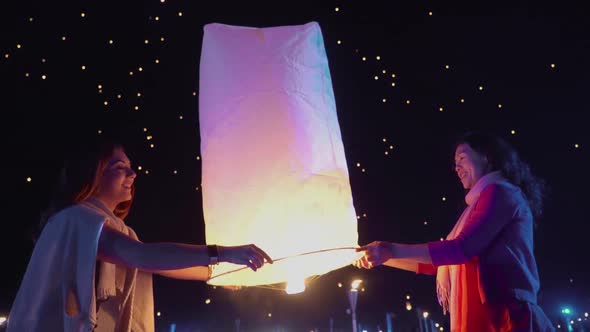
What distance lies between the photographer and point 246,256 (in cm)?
143

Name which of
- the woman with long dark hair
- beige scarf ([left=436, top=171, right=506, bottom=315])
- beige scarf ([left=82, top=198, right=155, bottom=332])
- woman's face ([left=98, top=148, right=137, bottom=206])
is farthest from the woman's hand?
woman's face ([left=98, top=148, right=137, bottom=206])

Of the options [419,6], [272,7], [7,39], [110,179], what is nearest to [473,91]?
[419,6]

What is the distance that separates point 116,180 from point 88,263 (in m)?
0.43

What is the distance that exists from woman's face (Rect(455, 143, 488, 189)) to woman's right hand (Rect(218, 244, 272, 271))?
1.04m

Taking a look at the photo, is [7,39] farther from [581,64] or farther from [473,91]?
[581,64]

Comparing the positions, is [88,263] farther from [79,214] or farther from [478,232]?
[478,232]

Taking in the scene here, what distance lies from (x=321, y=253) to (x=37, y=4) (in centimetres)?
336

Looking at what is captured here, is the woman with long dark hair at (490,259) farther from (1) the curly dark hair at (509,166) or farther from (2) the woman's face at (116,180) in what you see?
(2) the woman's face at (116,180)

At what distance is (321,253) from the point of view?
1.52m

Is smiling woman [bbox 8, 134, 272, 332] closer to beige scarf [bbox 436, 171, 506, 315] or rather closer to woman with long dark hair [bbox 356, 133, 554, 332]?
woman with long dark hair [bbox 356, 133, 554, 332]

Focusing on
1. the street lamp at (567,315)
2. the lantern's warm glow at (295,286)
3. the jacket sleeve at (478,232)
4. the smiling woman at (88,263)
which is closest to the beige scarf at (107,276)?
the smiling woman at (88,263)

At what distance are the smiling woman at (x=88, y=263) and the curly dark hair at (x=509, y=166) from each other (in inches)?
44.1

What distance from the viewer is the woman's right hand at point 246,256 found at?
1.43 m

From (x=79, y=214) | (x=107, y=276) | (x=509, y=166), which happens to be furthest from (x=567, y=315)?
(x=79, y=214)
